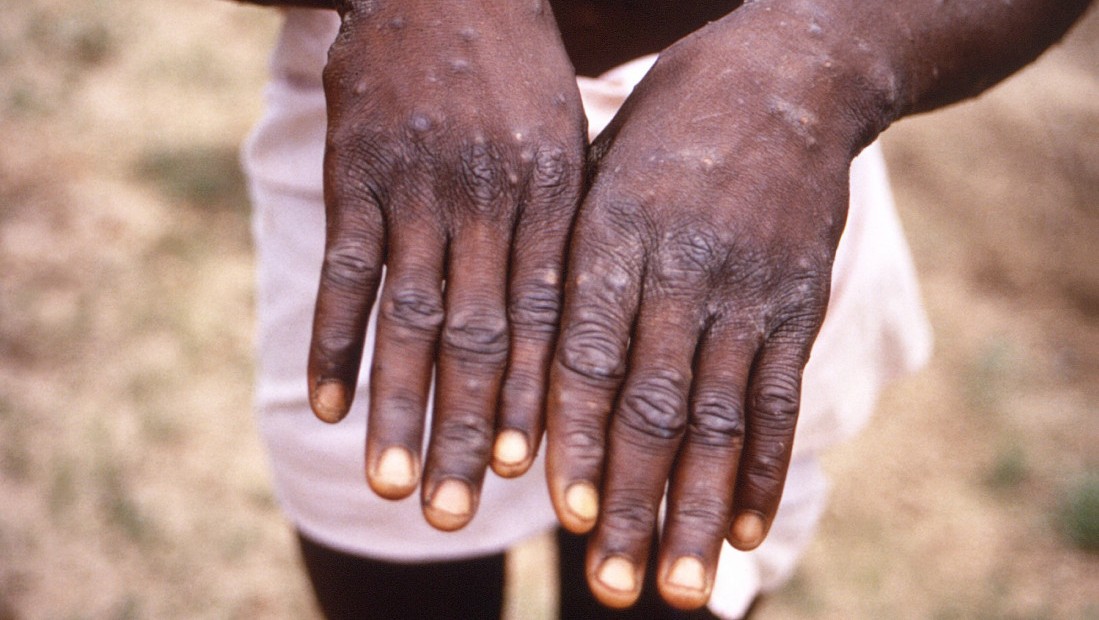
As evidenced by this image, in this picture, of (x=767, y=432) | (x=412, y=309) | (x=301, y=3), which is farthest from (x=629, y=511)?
(x=301, y=3)

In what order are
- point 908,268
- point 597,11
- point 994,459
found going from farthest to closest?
point 994,459, point 908,268, point 597,11

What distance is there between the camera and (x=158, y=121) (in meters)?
3.38

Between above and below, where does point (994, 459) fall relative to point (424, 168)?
below

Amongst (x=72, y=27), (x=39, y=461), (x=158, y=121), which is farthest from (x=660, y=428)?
(x=72, y=27)

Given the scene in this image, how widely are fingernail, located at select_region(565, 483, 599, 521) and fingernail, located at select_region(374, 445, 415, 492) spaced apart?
139 mm

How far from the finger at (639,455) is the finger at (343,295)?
0.25 metres

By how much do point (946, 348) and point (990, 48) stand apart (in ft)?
7.92

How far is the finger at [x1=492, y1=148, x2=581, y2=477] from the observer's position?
76cm

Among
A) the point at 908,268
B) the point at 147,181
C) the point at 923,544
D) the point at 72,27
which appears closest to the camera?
the point at 908,268

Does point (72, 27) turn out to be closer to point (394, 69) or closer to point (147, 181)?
point (147, 181)

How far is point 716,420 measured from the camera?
0.76 metres

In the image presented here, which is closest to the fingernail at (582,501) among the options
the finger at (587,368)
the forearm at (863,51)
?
the finger at (587,368)

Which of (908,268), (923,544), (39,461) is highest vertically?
(908,268)

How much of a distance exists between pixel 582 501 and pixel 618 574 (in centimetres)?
7
